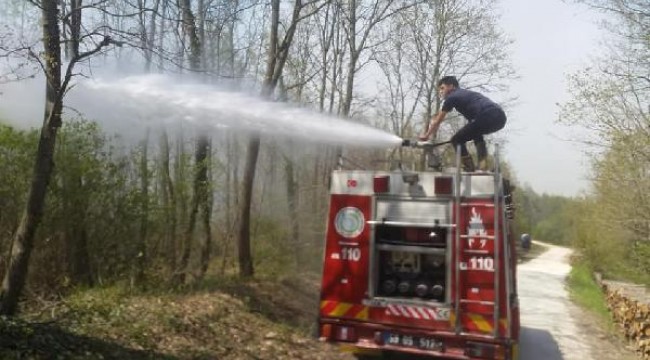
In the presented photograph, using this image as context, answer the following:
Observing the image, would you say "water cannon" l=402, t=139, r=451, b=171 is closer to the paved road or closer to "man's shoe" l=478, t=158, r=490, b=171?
"man's shoe" l=478, t=158, r=490, b=171

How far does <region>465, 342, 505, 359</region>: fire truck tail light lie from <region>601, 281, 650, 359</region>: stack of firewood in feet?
19.4

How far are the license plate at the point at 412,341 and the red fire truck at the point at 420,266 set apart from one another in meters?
0.01

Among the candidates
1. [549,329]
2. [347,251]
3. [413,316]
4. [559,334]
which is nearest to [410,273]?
[413,316]

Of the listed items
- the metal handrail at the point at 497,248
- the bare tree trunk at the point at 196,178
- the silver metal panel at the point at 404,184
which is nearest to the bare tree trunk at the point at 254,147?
the bare tree trunk at the point at 196,178

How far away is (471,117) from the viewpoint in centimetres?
816

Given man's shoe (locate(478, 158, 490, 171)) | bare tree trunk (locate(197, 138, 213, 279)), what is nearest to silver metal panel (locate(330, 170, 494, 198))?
man's shoe (locate(478, 158, 490, 171))

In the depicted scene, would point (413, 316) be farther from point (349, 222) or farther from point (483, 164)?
point (483, 164)

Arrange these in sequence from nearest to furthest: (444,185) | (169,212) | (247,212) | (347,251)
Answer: (444,185) → (347,251) → (169,212) → (247,212)

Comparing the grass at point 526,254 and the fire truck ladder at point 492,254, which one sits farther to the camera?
the grass at point 526,254

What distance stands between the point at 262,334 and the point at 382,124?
1980cm

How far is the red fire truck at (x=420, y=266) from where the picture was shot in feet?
→ 22.4

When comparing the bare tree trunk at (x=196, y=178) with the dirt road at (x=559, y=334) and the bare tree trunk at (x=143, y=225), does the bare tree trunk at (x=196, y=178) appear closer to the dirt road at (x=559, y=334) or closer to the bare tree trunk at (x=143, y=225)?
the bare tree trunk at (x=143, y=225)

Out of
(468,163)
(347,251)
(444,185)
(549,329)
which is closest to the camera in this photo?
(444,185)

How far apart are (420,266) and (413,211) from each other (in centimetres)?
85
